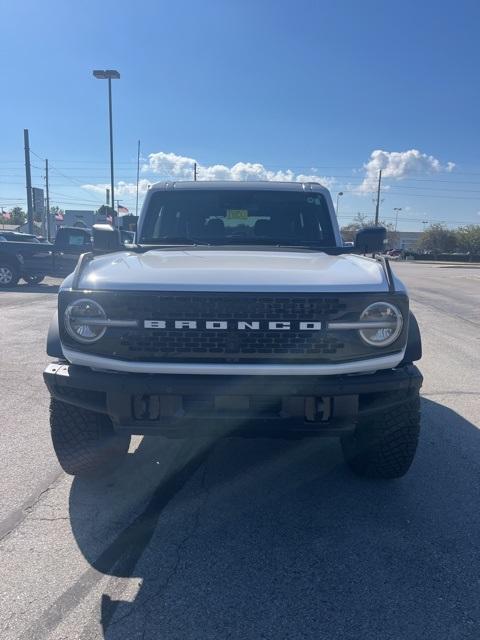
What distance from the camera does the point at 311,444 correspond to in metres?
4.48

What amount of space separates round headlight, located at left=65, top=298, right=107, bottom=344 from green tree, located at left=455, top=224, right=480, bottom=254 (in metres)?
82.1

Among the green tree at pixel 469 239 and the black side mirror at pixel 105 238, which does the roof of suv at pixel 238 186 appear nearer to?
the black side mirror at pixel 105 238

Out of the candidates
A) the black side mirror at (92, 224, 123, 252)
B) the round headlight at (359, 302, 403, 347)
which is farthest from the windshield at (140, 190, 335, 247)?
the round headlight at (359, 302, 403, 347)

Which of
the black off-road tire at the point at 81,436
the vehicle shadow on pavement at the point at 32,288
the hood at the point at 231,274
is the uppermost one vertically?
the hood at the point at 231,274

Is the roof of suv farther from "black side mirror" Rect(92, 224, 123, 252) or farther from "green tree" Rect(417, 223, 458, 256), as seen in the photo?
"green tree" Rect(417, 223, 458, 256)

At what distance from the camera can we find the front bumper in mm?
2926

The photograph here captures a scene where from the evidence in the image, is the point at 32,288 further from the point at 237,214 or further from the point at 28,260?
the point at 237,214

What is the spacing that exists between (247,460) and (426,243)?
278 ft

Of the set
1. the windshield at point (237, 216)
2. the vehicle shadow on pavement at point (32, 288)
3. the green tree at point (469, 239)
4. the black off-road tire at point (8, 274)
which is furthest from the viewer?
the green tree at point (469, 239)

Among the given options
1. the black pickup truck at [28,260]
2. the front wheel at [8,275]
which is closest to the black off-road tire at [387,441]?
the black pickup truck at [28,260]

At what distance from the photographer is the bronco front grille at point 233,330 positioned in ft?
9.77

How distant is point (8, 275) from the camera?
17031 mm

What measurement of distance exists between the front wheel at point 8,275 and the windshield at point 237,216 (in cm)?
1321

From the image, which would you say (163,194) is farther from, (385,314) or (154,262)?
(385,314)
